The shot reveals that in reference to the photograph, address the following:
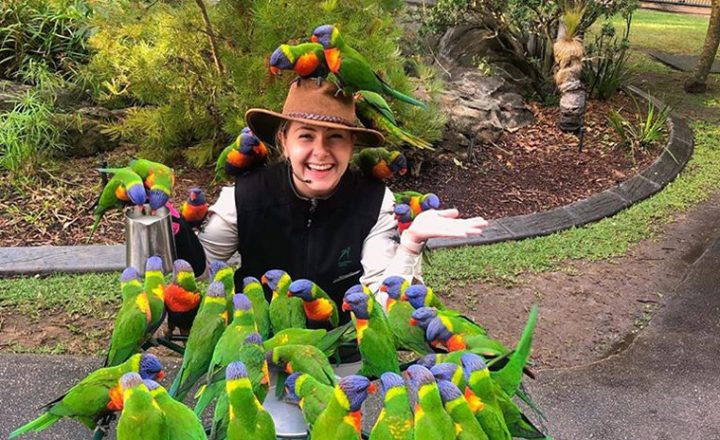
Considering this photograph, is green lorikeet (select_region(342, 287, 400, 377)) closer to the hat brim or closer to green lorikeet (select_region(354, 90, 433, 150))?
the hat brim

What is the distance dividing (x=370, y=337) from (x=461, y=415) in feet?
1.05

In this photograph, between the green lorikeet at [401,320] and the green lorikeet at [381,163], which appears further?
the green lorikeet at [381,163]

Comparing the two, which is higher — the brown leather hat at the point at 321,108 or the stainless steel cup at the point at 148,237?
the brown leather hat at the point at 321,108

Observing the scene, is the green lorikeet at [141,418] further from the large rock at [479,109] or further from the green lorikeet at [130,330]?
the large rock at [479,109]

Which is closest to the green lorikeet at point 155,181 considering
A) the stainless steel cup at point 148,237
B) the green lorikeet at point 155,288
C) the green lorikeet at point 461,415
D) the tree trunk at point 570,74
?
the stainless steel cup at point 148,237

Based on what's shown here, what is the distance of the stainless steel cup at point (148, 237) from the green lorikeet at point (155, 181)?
0.9 inches

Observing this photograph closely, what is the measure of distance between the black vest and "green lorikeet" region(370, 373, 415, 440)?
86 cm

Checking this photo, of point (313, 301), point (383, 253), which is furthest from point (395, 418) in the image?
point (383, 253)

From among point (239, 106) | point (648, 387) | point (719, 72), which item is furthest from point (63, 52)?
point (719, 72)

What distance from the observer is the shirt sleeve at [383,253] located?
6.11 ft

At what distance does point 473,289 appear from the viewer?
145 inches

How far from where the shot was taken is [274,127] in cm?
212

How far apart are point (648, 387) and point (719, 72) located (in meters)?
7.39

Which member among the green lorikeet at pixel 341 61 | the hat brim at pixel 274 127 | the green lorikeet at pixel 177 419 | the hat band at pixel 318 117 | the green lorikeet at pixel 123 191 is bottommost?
the green lorikeet at pixel 177 419
